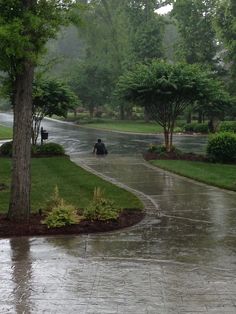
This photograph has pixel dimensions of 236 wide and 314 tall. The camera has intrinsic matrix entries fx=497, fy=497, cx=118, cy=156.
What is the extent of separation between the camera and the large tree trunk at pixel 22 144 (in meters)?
9.42

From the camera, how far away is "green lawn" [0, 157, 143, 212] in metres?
12.4

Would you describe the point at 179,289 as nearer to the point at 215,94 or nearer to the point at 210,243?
the point at 210,243

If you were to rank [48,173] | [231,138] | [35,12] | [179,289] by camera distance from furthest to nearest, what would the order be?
1. [231,138]
2. [48,173]
3. [35,12]
4. [179,289]

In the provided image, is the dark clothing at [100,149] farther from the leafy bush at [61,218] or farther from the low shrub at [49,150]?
the leafy bush at [61,218]

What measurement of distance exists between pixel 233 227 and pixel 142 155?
15246mm

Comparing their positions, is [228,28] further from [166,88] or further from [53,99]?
[53,99]

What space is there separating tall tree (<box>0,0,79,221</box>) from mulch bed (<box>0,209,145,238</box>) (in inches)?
10.9

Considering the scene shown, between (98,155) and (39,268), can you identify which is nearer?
(39,268)

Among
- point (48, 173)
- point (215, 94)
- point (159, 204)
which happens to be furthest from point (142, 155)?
point (159, 204)

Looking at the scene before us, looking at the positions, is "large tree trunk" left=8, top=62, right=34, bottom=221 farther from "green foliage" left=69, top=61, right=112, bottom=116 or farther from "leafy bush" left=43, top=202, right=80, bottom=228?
"green foliage" left=69, top=61, right=112, bottom=116

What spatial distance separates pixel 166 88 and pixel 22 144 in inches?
558

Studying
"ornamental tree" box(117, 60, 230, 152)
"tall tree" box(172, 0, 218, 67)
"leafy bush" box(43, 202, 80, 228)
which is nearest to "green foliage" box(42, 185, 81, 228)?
"leafy bush" box(43, 202, 80, 228)

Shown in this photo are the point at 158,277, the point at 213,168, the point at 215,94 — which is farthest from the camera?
the point at 215,94

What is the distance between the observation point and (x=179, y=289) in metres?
6.12
